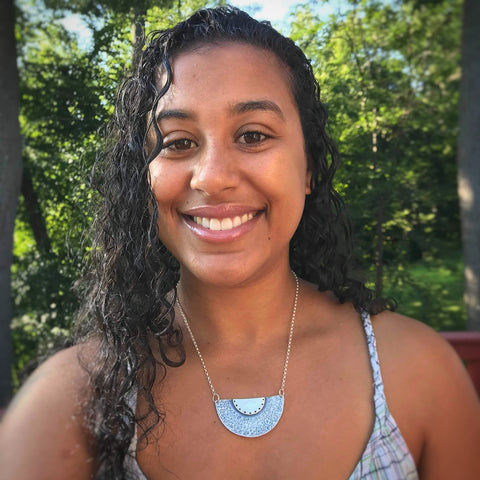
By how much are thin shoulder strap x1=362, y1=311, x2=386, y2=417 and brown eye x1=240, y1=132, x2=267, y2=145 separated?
0.68 m

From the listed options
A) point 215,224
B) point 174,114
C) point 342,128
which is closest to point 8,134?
point 174,114

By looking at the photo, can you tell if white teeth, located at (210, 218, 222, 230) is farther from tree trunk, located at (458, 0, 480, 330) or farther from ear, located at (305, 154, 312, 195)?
tree trunk, located at (458, 0, 480, 330)

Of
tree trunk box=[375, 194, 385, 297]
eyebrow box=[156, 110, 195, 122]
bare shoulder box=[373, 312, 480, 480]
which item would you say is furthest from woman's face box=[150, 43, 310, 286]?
tree trunk box=[375, 194, 385, 297]

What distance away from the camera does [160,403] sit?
5.15ft

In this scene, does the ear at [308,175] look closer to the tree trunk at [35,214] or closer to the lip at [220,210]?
the lip at [220,210]

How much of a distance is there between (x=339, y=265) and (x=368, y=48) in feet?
3.31

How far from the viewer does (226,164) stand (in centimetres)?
139

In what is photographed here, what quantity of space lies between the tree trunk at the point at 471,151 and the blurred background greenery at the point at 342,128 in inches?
4.3

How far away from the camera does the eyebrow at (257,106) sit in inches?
55.5

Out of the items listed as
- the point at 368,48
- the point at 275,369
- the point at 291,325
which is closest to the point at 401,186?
the point at 368,48

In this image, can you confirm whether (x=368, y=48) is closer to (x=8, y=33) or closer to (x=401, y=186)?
(x=401, y=186)

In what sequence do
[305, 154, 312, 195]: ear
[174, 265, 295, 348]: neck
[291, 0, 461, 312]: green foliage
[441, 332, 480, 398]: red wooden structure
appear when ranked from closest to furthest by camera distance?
[174, 265, 295, 348]: neck < [305, 154, 312, 195]: ear < [441, 332, 480, 398]: red wooden structure < [291, 0, 461, 312]: green foliage

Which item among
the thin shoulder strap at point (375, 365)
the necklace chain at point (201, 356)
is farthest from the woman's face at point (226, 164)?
the thin shoulder strap at point (375, 365)

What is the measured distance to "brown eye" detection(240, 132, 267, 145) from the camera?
144 cm
